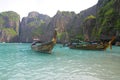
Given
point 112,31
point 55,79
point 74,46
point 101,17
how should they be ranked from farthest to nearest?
point 101,17
point 112,31
point 74,46
point 55,79

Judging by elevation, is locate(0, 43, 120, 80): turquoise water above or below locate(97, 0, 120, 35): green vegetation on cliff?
below

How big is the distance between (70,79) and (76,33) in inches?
7233

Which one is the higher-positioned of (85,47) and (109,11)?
(109,11)

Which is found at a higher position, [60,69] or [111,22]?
[111,22]

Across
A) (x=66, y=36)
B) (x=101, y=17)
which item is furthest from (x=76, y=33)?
(x=101, y=17)

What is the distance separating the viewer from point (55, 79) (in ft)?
51.3

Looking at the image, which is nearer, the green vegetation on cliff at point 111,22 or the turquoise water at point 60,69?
the turquoise water at point 60,69

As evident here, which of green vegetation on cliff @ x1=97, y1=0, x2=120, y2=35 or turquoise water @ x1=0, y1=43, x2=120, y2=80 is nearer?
turquoise water @ x1=0, y1=43, x2=120, y2=80

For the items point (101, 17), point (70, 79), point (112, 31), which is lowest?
point (70, 79)

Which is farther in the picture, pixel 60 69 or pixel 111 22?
pixel 111 22

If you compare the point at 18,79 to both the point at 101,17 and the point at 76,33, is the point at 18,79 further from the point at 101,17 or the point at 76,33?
the point at 76,33

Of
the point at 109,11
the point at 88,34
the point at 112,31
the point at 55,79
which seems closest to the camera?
the point at 55,79

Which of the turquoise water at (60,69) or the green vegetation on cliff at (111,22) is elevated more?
the green vegetation on cliff at (111,22)

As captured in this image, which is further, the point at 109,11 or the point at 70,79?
the point at 109,11
